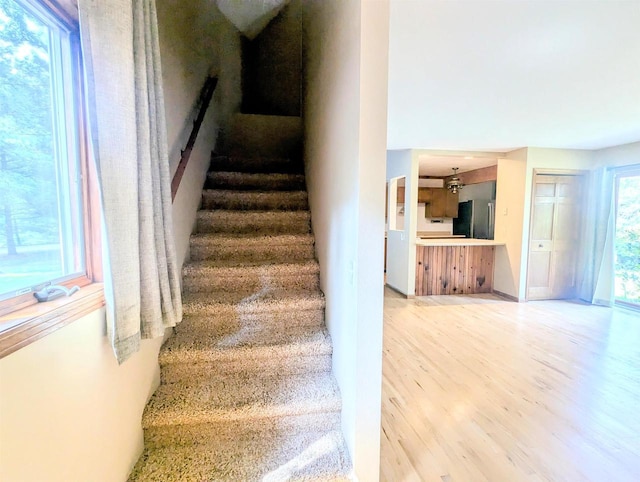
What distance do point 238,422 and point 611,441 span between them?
2.24 m

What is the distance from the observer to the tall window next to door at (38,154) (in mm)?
857

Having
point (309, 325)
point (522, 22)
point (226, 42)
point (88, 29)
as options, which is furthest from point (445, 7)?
point (226, 42)

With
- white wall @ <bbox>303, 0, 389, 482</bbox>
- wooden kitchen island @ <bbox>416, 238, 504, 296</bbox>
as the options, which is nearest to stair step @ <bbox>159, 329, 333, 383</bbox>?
white wall @ <bbox>303, 0, 389, 482</bbox>

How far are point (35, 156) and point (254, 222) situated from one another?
5.52ft

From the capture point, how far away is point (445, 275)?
5.45 metres

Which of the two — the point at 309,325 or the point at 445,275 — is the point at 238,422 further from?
the point at 445,275

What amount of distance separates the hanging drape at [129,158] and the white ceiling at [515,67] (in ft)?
4.33

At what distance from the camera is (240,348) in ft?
5.78

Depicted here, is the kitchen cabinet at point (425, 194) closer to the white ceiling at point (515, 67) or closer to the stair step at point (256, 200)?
the white ceiling at point (515, 67)

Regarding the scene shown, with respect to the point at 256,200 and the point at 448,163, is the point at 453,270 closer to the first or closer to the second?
the point at 448,163

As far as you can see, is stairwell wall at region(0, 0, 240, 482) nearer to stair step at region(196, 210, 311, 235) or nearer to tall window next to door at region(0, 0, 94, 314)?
tall window next to door at region(0, 0, 94, 314)

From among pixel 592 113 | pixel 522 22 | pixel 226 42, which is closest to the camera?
pixel 522 22

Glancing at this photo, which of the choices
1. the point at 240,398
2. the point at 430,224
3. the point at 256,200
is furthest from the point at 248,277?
the point at 430,224

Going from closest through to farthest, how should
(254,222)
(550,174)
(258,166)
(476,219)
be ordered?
(254,222), (258,166), (550,174), (476,219)
